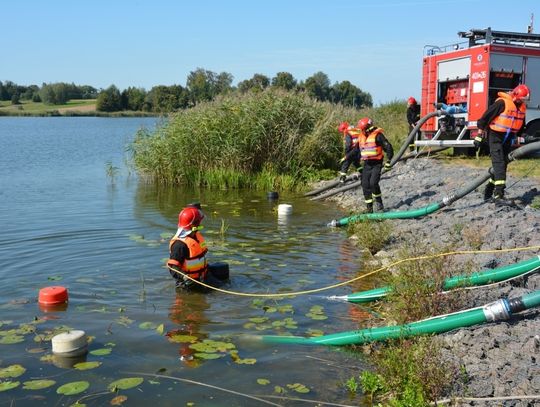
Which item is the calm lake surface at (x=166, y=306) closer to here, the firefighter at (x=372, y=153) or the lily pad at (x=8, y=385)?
the lily pad at (x=8, y=385)

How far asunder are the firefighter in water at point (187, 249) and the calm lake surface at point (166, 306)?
39cm

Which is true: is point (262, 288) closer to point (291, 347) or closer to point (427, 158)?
point (291, 347)

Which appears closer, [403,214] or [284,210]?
[403,214]

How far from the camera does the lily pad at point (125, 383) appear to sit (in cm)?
518

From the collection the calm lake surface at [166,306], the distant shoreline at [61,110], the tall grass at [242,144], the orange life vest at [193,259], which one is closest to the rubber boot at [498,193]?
the calm lake surface at [166,306]

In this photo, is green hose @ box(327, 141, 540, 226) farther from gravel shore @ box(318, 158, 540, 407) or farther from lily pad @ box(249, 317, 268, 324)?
lily pad @ box(249, 317, 268, 324)

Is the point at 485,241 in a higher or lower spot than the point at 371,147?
lower

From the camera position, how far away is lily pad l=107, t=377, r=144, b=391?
17.0ft

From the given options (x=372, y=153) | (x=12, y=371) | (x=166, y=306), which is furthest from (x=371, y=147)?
(x=12, y=371)

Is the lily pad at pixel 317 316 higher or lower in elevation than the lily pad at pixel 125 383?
higher

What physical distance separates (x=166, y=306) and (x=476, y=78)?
1234 cm

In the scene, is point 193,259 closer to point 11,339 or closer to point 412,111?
point 11,339

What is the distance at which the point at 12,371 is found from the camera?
5.47 meters

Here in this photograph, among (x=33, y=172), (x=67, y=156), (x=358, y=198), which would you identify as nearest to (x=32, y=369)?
(x=358, y=198)
